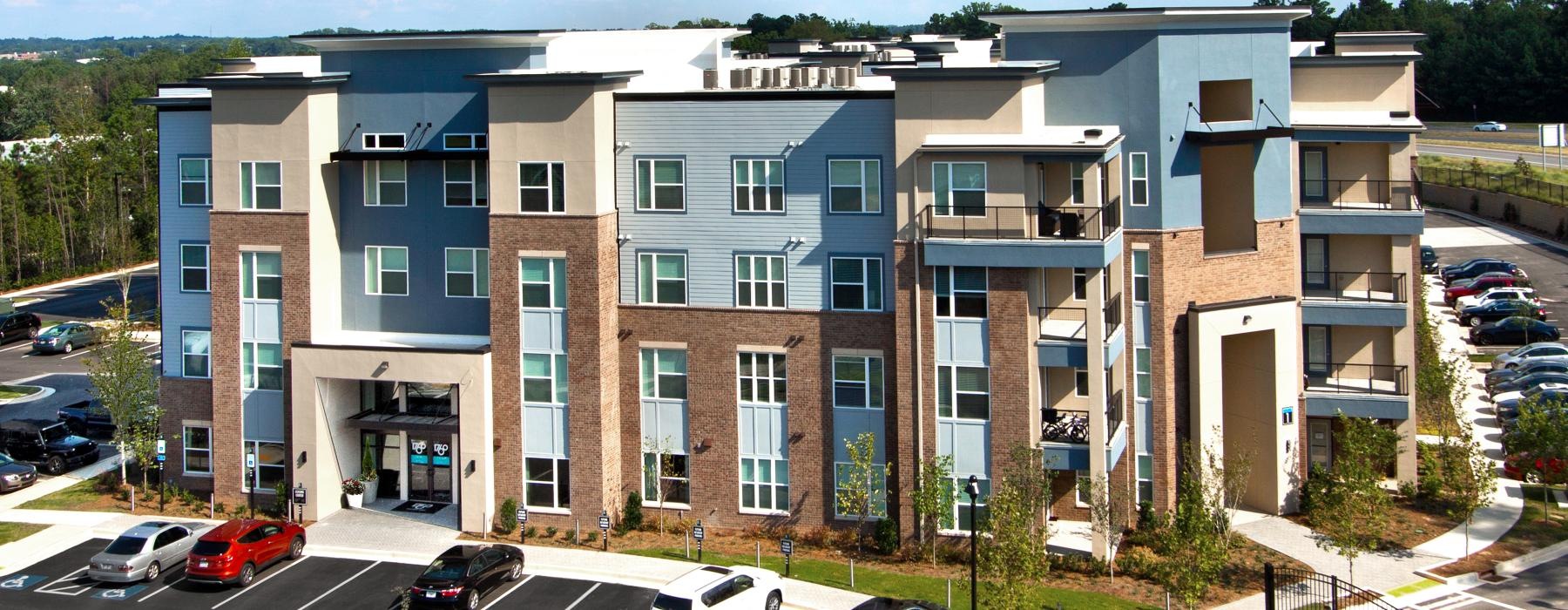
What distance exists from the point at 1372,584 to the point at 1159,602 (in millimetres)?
5720

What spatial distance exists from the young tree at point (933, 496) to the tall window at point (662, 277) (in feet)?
27.3

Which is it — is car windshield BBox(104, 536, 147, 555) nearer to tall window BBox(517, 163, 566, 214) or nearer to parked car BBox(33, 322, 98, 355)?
tall window BBox(517, 163, 566, 214)

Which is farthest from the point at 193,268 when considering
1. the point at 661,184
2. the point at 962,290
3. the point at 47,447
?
the point at 962,290

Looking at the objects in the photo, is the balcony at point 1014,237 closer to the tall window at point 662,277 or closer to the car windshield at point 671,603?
the tall window at point 662,277

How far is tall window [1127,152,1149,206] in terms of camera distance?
4044 centimetres

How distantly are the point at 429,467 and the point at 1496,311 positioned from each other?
4835 cm

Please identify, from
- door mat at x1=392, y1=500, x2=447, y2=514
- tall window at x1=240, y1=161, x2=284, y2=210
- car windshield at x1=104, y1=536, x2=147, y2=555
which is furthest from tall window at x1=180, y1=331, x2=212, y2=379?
car windshield at x1=104, y1=536, x2=147, y2=555

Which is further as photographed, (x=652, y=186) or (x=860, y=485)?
(x=652, y=186)

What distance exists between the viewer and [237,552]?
3753cm

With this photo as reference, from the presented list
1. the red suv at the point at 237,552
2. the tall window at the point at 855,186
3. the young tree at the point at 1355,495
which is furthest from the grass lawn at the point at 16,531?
the young tree at the point at 1355,495

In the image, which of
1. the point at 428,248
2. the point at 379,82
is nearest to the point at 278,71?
the point at 379,82

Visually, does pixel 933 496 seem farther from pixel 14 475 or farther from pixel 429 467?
pixel 14 475

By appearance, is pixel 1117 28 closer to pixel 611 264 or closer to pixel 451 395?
pixel 611 264

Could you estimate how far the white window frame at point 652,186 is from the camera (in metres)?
41.5
